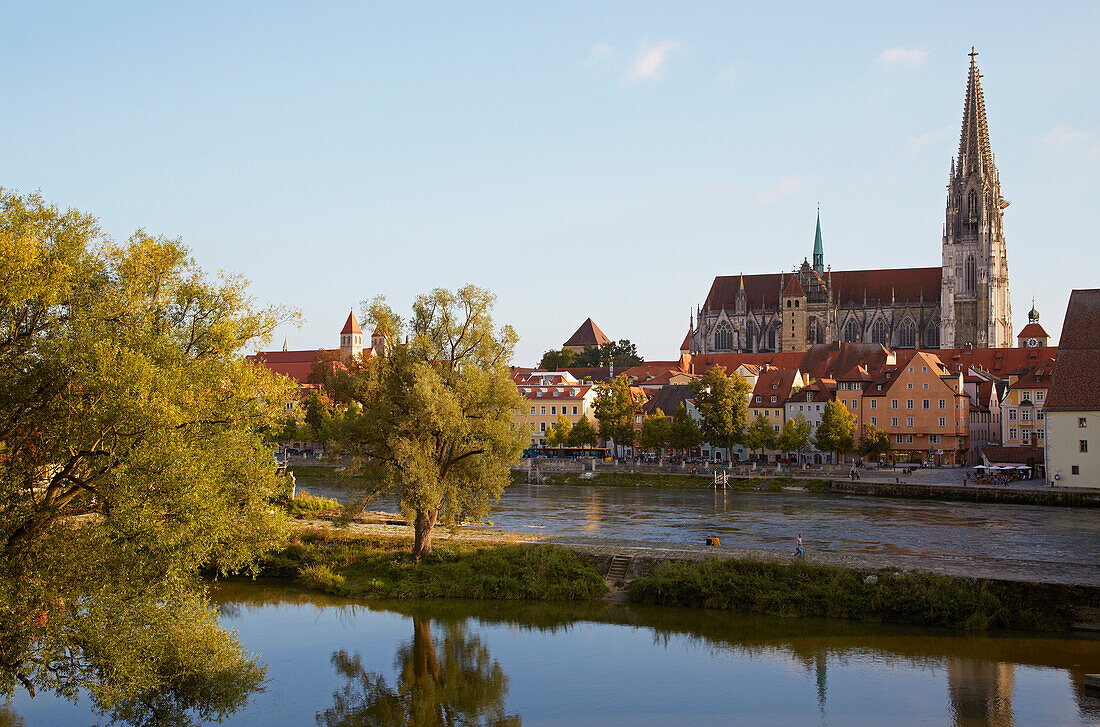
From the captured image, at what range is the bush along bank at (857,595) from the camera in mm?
27312

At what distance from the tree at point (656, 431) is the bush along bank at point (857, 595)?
54.5m

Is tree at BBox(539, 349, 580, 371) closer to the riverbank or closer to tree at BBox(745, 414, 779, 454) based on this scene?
tree at BBox(745, 414, 779, 454)

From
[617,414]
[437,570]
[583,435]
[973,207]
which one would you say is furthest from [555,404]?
[973,207]

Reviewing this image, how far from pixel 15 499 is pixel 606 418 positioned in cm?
7396

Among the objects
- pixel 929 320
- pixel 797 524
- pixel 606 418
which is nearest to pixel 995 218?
pixel 929 320

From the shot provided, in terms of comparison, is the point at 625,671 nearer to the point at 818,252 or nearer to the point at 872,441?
the point at 872,441

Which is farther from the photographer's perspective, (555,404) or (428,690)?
(555,404)

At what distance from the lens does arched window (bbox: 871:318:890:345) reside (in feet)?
482

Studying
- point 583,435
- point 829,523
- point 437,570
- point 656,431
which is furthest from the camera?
point 583,435

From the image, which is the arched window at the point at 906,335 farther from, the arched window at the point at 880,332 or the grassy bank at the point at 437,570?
the grassy bank at the point at 437,570

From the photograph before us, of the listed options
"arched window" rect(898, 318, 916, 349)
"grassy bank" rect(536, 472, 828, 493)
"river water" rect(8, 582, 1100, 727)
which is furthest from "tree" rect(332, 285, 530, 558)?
"arched window" rect(898, 318, 916, 349)

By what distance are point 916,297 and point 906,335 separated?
605 centimetres

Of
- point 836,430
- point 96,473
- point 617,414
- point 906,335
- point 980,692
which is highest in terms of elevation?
point 906,335

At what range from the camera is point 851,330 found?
150375 millimetres
